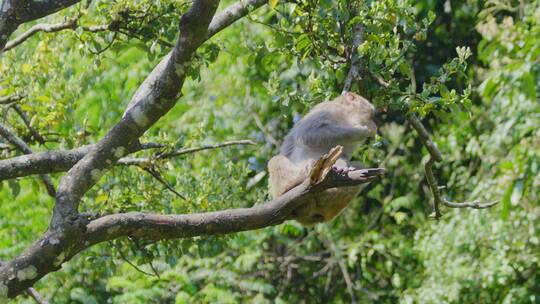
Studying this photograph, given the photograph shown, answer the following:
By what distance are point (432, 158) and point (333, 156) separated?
108 centimetres

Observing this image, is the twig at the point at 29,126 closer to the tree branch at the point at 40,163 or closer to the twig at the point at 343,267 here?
the tree branch at the point at 40,163

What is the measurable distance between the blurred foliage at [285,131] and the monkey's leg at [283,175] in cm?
31

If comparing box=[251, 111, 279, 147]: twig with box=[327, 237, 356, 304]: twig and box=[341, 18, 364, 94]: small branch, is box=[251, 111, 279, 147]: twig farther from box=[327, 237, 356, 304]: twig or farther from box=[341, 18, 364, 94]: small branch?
box=[341, 18, 364, 94]: small branch

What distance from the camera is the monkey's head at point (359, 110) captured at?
503 cm

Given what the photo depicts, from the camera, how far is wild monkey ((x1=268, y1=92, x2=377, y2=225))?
475 cm

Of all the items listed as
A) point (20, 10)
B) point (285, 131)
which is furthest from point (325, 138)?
point (285, 131)

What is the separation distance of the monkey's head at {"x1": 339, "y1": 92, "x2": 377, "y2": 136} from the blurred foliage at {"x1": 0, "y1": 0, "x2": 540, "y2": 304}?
141 millimetres

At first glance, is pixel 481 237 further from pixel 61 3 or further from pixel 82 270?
pixel 61 3

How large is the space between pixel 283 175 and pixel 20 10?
164 centimetres

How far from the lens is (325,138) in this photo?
16.6 ft

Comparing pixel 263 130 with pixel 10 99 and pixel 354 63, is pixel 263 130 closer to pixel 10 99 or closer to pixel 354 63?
pixel 10 99

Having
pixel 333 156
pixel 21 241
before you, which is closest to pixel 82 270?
pixel 21 241

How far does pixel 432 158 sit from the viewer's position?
442 cm

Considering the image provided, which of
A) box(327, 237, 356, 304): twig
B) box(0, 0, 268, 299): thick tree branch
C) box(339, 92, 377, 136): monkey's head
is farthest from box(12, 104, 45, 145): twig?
box(327, 237, 356, 304): twig
